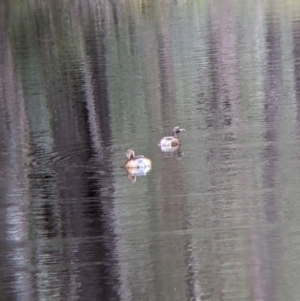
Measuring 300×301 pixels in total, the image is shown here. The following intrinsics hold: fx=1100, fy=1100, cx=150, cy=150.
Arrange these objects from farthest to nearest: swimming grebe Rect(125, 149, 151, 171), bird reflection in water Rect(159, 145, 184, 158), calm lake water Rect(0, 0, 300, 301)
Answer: bird reflection in water Rect(159, 145, 184, 158) < swimming grebe Rect(125, 149, 151, 171) < calm lake water Rect(0, 0, 300, 301)

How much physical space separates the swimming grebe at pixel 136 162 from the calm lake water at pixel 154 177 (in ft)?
0.55

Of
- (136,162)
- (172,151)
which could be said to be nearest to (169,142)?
(172,151)

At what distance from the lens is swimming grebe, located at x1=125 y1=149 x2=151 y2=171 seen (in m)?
15.7

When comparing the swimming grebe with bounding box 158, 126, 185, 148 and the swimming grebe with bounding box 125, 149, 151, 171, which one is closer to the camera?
the swimming grebe with bounding box 125, 149, 151, 171

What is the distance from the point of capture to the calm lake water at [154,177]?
11.7 m

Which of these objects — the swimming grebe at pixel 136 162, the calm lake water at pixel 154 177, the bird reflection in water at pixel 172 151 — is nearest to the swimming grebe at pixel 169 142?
the bird reflection in water at pixel 172 151

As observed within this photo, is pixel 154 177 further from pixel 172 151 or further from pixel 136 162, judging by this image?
pixel 172 151

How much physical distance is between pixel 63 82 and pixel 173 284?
16.2 meters

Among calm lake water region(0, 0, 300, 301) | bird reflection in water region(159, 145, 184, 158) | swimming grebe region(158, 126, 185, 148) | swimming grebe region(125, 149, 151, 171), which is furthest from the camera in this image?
swimming grebe region(158, 126, 185, 148)

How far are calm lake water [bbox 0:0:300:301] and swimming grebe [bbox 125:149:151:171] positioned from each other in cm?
17

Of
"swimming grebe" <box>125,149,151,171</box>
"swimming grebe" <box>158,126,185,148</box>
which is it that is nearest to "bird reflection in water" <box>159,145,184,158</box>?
"swimming grebe" <box>158,126,185,148</box>

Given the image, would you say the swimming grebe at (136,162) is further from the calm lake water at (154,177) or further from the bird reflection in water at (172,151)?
the bird reflection in water at (172,151)

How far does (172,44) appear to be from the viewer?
33000 millimetres

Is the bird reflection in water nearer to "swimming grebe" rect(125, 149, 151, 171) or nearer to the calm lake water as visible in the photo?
the calm lake water
